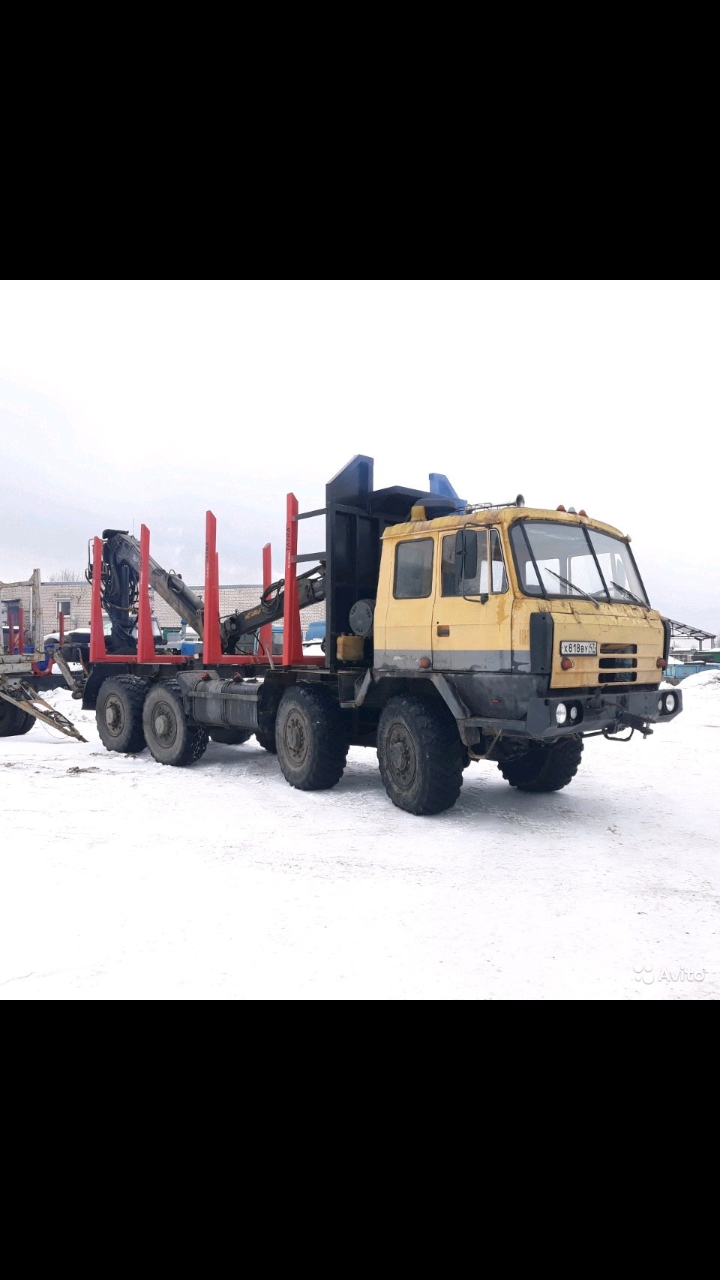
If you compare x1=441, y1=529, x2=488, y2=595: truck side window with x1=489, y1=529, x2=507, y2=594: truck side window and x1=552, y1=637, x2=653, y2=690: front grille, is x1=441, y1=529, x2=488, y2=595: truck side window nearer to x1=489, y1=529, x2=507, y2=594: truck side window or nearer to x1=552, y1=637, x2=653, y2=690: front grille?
x1=489, y1=529, x2=507, y2=594: truck side window

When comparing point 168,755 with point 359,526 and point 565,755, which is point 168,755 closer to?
point 359,526

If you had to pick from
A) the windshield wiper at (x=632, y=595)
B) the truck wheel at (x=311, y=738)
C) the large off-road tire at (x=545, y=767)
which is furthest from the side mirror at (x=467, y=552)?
the truck wheel at (x=311, y=738)

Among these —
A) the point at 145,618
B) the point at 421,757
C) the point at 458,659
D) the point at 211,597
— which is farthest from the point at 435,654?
the point at 145,618

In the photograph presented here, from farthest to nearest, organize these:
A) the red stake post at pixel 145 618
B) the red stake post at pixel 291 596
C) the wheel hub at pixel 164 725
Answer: the red stake post at pixel 145 618, the wheel hub at pixel 164 725, the red stake post at pixel 291 596

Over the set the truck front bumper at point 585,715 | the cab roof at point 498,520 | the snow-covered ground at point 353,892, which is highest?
the cab roof at point 498,520

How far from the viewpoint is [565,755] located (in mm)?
8969

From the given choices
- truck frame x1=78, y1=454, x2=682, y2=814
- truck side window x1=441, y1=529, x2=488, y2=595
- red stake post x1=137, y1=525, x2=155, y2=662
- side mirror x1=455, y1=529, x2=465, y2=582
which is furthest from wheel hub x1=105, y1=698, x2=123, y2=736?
side mirror x1=455, y1=529, x2=465, y2=582

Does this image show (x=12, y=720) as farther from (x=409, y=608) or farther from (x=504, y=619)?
(x=504, y=619)

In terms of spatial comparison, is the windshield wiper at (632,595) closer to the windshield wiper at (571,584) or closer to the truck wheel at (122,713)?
the windshield wiper at (571,584)

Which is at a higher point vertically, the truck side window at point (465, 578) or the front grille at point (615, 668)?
the truck side window at point (465, 578)

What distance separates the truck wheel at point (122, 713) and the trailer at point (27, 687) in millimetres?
978

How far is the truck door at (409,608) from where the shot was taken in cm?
795

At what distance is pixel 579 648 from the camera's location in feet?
22.7

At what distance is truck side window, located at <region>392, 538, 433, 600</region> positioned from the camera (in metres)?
8.02
